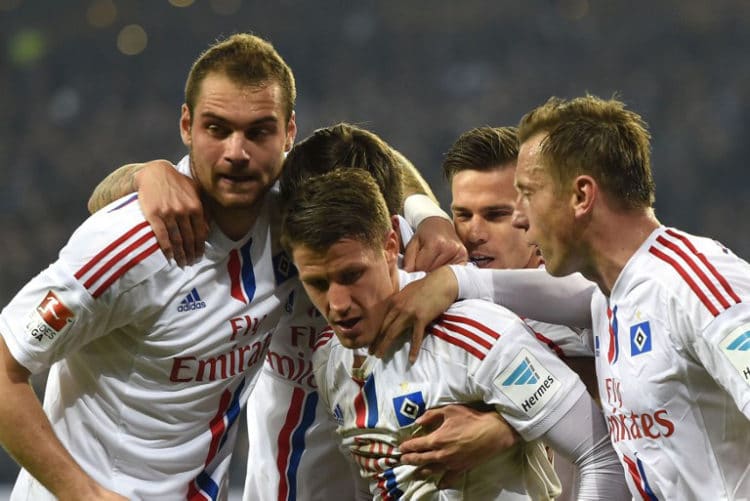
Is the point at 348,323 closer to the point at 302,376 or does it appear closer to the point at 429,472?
the point at 429,472

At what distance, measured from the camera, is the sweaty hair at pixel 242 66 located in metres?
2.47

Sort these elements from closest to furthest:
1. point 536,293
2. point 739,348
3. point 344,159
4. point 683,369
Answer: point 739,348 < point 683,369 < point 536,293 < point 344,159

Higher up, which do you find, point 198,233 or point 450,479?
point 198,233

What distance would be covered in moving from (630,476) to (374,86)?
6.94 metres

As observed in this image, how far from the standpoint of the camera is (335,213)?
2336 mm

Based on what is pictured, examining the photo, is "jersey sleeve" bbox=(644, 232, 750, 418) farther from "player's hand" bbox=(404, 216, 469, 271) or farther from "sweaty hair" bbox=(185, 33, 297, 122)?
"sweaty hair" bbox=(185, 33, 297, 122)

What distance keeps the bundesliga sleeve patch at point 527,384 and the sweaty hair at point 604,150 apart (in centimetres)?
41

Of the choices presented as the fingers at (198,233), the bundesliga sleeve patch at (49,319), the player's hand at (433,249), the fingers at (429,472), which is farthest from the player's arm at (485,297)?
the bundesliga sleeve patch at (49,319)

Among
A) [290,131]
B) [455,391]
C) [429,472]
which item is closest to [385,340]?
[455,391]

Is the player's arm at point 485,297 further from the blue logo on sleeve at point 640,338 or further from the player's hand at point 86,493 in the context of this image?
the player's hand at point 86,493

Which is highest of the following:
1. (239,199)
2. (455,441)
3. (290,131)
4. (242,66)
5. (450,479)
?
(242,66)

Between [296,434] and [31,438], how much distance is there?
2.72 ft

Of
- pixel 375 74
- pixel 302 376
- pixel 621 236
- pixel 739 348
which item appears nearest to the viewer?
pixel 739 348

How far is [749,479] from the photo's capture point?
1998 millimetres
